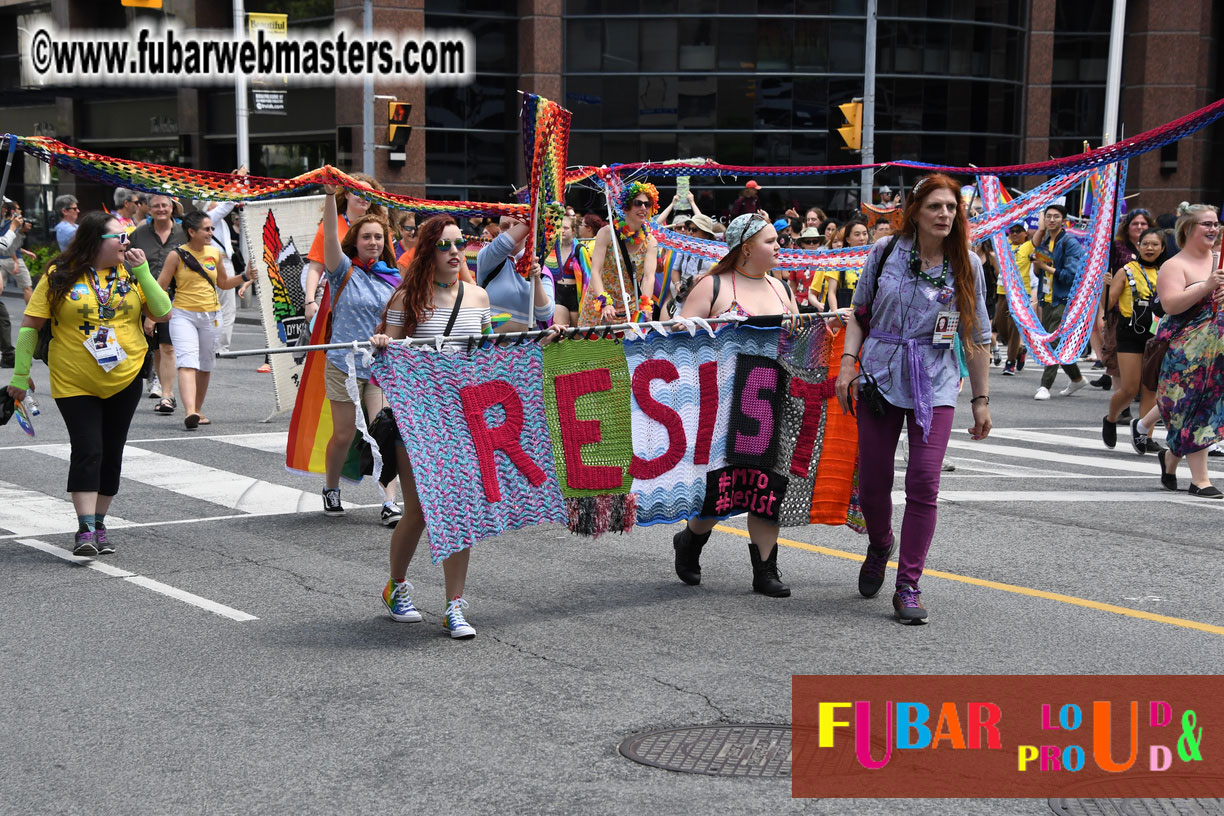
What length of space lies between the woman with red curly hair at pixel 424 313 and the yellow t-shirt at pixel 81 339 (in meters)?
1.89

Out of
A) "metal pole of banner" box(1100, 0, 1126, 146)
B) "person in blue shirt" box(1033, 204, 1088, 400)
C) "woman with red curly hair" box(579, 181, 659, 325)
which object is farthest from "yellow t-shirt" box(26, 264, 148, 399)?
"metal pole of banner" box(1100, 0, 1126, 146)

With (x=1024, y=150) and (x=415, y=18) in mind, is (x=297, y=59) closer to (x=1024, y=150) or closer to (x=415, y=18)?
(x=415, y=18)

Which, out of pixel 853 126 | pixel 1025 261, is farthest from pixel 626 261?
pixel 853 126

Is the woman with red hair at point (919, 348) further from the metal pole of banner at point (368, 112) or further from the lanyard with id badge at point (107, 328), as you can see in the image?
the metal pole of banner at point (368, 112)

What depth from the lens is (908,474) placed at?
6.58m

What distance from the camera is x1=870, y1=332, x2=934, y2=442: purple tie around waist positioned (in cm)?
641

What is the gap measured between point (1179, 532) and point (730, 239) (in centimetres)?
360

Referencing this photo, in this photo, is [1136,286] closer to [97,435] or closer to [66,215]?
[97,435]

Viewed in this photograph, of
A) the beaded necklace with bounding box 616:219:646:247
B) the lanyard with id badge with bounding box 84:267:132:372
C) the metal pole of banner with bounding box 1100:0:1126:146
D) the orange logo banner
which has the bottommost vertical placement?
the orange logo banner

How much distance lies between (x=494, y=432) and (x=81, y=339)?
274cm

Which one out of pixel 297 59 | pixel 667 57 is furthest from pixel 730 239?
pixel 297 59

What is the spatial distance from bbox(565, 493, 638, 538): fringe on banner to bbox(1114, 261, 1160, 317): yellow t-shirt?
276 inches

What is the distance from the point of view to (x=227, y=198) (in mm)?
8672

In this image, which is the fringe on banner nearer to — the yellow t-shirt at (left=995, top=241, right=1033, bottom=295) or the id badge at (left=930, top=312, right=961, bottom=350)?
the id badge at (left=930, top=312, right=961, bottom=350)
